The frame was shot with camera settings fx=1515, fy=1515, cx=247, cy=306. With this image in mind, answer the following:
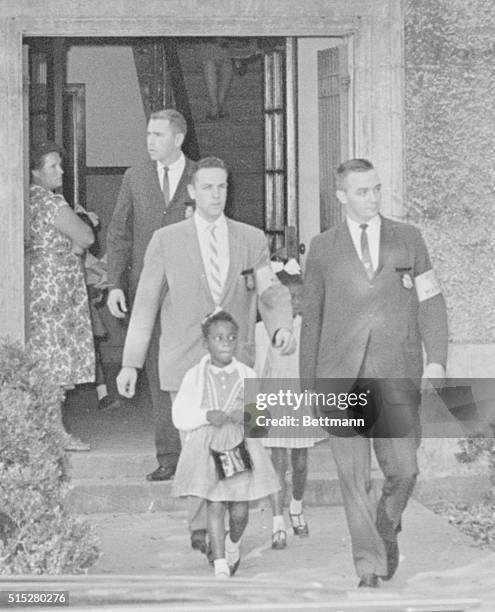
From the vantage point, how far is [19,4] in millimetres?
8461

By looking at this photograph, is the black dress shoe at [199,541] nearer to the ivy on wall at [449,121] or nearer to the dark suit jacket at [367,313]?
the dark suit jacket at [367,313]

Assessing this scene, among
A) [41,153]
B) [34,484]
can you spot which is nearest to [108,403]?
[41,153]

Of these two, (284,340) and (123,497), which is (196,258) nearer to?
(284,340)

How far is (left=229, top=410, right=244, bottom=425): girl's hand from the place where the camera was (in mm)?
6625

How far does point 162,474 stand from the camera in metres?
8.20

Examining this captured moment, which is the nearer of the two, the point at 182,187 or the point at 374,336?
the point at 374,336

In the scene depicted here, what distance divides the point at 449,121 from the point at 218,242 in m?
2.08

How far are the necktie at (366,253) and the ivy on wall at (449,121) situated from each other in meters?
2.37

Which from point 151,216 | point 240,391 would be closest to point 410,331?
point 240,391

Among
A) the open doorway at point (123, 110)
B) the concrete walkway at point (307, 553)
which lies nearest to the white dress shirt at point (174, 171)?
the concrete walkway at point (307, 553)

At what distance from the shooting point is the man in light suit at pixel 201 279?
7.16 m

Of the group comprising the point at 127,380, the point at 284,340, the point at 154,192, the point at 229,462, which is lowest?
the point at 229,462

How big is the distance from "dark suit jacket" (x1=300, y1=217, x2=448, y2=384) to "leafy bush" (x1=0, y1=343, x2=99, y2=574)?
1.09m

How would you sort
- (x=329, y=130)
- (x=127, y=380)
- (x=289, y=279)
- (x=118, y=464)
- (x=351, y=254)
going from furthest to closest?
(x=329, y=130), (x=118, y=464), (x=289, y=279), (x=127, y=380), (x=351, y=254)
